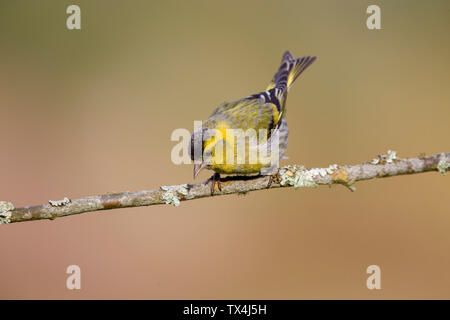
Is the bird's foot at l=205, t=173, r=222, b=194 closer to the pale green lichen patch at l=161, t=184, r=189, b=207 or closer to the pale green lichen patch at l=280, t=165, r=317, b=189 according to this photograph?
the pale green lichen patch at l=161, t=184, r=189, b=207

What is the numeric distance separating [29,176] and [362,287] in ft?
15.3

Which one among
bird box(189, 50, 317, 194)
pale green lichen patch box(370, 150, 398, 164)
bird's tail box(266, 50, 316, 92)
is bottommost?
pale green lichen patch box(370, 150, 398, 164)

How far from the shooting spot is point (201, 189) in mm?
3051

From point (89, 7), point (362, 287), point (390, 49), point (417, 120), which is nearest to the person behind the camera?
point (362, 287)

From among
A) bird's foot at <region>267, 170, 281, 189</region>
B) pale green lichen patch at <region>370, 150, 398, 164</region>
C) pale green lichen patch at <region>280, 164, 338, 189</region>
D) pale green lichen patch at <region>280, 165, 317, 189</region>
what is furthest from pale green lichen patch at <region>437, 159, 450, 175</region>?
bird's foot at <region>267, 170, 281, 189</region>

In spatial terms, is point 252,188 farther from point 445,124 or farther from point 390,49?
point 390,49

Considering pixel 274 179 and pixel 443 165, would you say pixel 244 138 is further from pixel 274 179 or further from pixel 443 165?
pixel 443 165

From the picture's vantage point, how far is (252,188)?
10.3 feet

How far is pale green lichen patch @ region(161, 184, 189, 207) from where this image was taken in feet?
9.48

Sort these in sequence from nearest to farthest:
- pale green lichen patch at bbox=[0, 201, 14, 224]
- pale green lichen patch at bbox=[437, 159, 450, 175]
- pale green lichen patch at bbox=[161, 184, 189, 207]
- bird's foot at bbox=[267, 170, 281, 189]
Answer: pale green lichen patch at bbox=[437, 159, 450, 175], pale green lichen patch at bbox=[0, 201, 14, 224], pale green lichen patch at bbox=[161, 184, 189, 207], bird's foot at bbox=[267, 170, 281, 189]

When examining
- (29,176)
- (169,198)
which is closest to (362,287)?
(169,198)

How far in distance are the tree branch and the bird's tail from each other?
5.19ft

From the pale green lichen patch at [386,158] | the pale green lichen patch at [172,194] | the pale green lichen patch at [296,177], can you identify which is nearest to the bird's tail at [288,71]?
the pale green lichen patch at [296,177]

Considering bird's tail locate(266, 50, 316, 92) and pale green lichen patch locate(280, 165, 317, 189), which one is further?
bird's tail locate(266, 50, 316, 92)
